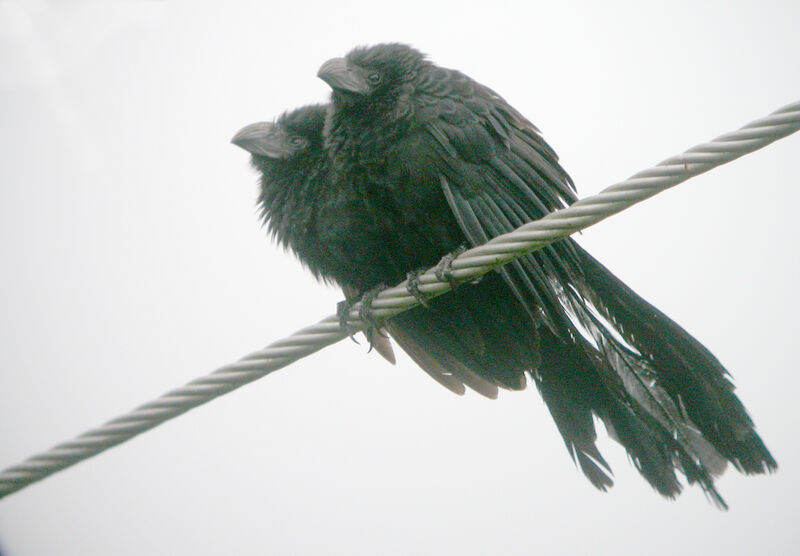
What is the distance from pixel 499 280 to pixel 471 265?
3.02ft

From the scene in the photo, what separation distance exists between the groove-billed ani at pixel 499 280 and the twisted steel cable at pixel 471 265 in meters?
0.65

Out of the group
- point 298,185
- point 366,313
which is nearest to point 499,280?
point 366,313

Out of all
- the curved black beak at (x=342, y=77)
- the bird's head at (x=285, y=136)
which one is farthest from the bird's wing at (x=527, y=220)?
the bird's head at (x=285, y=136)

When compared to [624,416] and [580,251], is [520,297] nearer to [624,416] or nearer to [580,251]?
[580,251]

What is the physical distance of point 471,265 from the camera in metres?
2.29

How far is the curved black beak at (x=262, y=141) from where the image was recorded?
358cm

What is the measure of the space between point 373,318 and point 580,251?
0.87 metres

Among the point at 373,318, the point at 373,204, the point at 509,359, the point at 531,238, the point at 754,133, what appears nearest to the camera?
the point at 754,133

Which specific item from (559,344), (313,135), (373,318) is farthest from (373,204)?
(559,344)

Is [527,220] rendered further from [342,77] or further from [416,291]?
[342,77]

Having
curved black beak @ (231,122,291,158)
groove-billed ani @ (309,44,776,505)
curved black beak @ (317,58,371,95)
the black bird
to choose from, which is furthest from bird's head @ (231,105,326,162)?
curved black beak @ (317,58,371,95)

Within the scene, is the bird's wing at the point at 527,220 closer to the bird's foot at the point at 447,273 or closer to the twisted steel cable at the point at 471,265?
the bird's foot at the point at 447,273

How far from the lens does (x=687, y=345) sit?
8.96 ft

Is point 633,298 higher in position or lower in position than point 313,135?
lower
